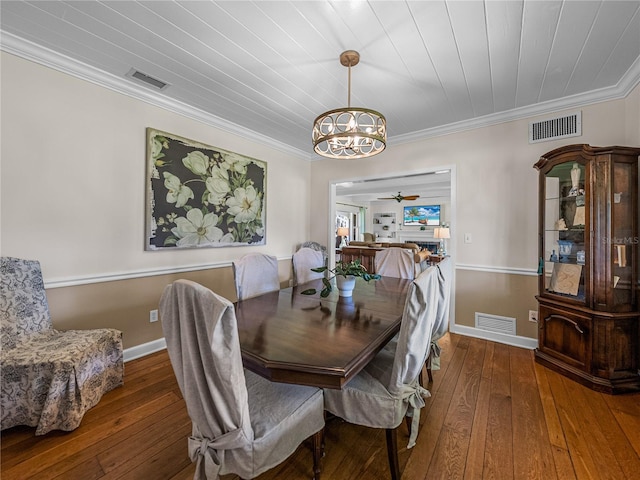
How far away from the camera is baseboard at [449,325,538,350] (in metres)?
2.76

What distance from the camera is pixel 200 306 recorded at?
0.91m

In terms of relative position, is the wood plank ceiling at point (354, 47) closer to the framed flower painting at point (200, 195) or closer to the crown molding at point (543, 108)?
the crown molding at point (543, 108)

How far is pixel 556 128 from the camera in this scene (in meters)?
2.65

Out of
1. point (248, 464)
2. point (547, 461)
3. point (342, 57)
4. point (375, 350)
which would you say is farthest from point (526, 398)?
point (342, 57)

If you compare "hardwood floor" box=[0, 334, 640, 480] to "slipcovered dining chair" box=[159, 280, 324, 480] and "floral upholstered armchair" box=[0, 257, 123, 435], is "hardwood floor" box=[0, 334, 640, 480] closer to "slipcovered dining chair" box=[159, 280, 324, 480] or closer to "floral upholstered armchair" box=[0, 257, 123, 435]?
"floral upholstered armchair" box=[0, 257, 123, 435]

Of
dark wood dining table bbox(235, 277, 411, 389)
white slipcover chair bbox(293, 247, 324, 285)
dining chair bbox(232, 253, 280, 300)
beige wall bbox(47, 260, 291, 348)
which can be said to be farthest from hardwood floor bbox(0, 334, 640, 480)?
white slipcover chair bbox(293, 247, 324, 285)

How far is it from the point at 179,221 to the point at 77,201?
79 centimetres

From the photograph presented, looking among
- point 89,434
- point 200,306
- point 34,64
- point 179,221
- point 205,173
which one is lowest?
point 89,434

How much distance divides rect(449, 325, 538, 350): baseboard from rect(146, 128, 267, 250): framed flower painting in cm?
270

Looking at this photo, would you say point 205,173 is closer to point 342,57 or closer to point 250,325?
point 342,57

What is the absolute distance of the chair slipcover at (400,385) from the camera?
4.05 ft

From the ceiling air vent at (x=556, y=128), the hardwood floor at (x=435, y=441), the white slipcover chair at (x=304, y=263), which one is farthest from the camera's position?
the white slipcover chair at (x=304, y=263)

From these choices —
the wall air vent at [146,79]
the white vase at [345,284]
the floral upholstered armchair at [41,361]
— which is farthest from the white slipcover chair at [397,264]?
the wall air vent at [146,79]

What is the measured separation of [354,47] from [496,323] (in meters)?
3.02
